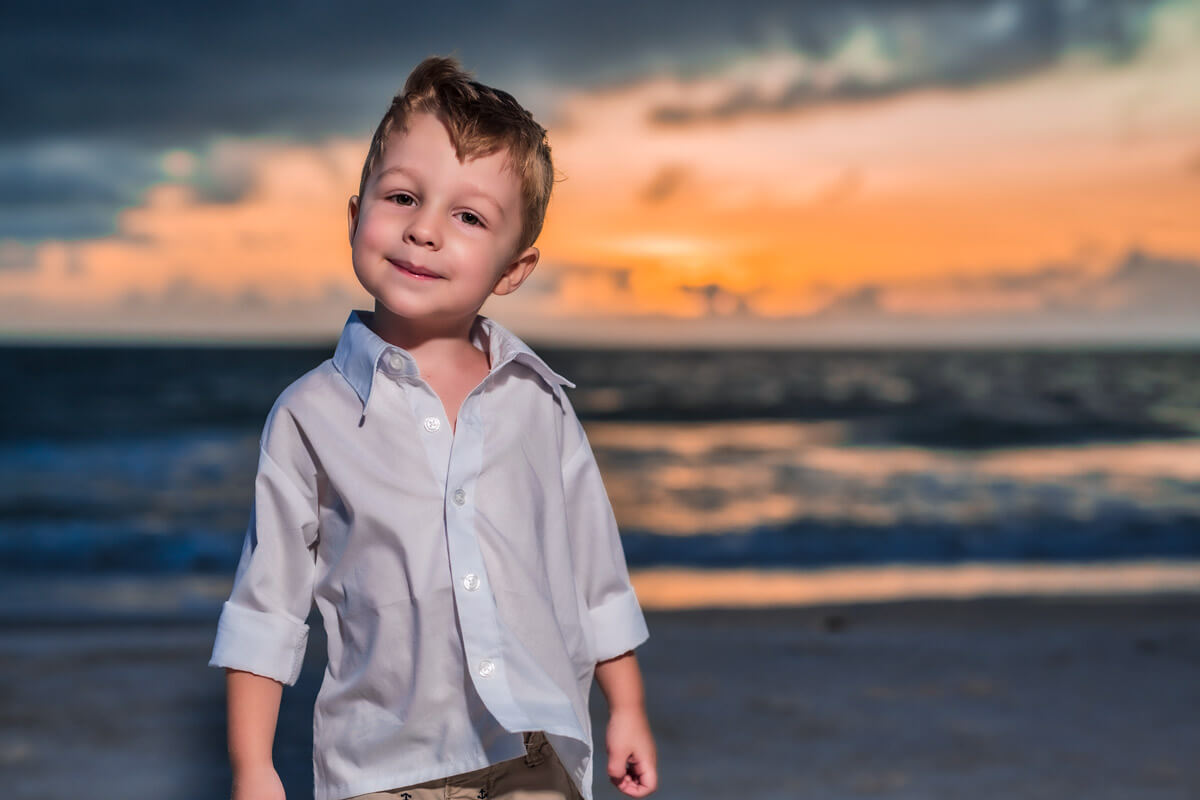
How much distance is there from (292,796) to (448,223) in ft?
7.37

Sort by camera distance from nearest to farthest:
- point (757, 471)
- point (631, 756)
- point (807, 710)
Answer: point (631, 756), point (807, 710), point (757, 471)

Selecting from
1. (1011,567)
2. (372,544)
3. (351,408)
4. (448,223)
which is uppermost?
(448,223)

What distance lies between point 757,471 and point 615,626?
11.2 meters

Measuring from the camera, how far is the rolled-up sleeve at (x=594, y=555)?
5.55 ft

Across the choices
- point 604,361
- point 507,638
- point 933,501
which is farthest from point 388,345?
point 604,361

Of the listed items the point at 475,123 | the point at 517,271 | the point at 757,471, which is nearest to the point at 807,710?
the point at 517,271

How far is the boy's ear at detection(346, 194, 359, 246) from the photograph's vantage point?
61.2 inches

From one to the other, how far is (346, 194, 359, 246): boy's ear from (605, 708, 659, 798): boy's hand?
85 centimetres

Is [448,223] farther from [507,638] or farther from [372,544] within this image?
[507,638]

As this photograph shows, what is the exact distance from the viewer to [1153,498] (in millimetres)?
10516

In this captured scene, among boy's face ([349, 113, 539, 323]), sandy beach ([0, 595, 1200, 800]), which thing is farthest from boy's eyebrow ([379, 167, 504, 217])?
sandy beach ([0, 595, 1200, 800])

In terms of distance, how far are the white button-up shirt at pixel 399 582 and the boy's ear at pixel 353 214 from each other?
161 millimetres

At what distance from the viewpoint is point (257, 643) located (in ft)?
4.73

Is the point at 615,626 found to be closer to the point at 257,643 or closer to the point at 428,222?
the point at 257,643
